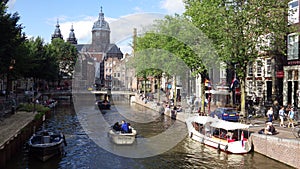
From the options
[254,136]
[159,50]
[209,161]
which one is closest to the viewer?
[209,161]

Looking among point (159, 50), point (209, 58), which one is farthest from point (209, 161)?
point (159, 50)

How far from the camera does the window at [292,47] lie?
42466mm

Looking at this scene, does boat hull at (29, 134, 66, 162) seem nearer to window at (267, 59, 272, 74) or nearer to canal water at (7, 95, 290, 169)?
canal water at (7, 95, 290, 169)

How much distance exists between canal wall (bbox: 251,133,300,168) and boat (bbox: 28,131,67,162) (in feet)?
53.1

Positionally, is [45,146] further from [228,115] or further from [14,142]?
[228,115]

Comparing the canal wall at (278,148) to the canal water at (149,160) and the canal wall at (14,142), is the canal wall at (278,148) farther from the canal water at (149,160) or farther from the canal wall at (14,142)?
the canal wall at (14,142)

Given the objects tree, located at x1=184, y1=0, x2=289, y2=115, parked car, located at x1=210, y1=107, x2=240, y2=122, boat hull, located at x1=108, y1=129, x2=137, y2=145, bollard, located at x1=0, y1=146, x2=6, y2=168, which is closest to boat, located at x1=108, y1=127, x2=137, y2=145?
boat hull, located at x1=108, y1=129, x2=137, y2=145

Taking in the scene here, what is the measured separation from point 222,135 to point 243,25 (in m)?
12.8

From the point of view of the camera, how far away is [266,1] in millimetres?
37000

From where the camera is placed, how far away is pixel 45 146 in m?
27.0

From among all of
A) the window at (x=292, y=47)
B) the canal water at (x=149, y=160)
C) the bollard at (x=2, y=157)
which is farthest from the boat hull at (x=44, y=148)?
the window at (x=292, y=47)

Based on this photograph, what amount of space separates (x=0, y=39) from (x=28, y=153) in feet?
47.0

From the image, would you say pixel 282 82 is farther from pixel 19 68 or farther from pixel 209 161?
pixel 19 68

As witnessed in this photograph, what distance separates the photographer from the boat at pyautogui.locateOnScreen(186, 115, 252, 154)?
28.6 meters
